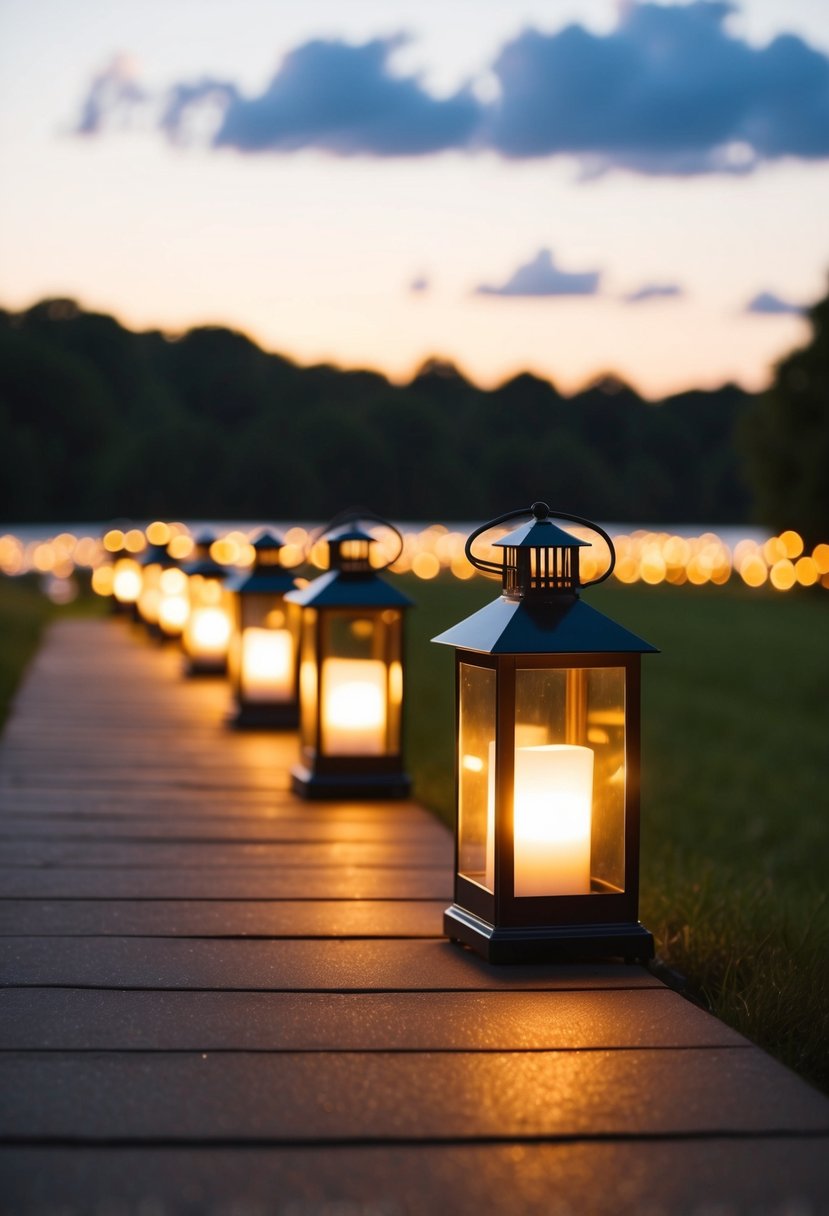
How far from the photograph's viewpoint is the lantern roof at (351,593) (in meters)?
6.73

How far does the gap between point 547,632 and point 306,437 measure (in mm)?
77430

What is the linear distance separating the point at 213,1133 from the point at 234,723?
6.65 metres

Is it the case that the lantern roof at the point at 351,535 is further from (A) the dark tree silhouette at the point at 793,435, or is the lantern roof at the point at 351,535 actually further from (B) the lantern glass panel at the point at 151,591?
(A) the dark tree silhouette at the point at 793,435

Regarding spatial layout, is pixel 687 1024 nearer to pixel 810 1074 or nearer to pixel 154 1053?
pixel 810 1074

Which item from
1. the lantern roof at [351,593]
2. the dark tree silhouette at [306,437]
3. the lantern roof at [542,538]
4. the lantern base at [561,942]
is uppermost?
the dark tree silhouette at [306,437]

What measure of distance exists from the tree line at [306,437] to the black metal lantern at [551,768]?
65.9 meters

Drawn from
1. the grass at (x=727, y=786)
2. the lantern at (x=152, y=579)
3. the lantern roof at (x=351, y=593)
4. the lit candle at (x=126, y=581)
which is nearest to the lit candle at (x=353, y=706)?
the lantern roof at (x=351, y=593)

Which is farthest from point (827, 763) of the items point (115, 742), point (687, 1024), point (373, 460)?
point (373, 460)

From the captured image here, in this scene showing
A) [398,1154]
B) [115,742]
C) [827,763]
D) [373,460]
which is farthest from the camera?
[373,460]

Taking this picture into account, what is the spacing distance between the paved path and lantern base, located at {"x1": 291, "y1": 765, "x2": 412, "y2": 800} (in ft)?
3.76

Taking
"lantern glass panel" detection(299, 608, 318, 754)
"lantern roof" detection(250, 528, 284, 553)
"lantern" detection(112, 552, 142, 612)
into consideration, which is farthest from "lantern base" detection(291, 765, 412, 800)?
"lantern" detection(112, 552, 142, 612)

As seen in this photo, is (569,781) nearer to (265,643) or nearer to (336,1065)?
(336,1065)

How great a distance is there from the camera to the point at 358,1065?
10.8 ft

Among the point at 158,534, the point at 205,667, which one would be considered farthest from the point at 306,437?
the point at 205,667
